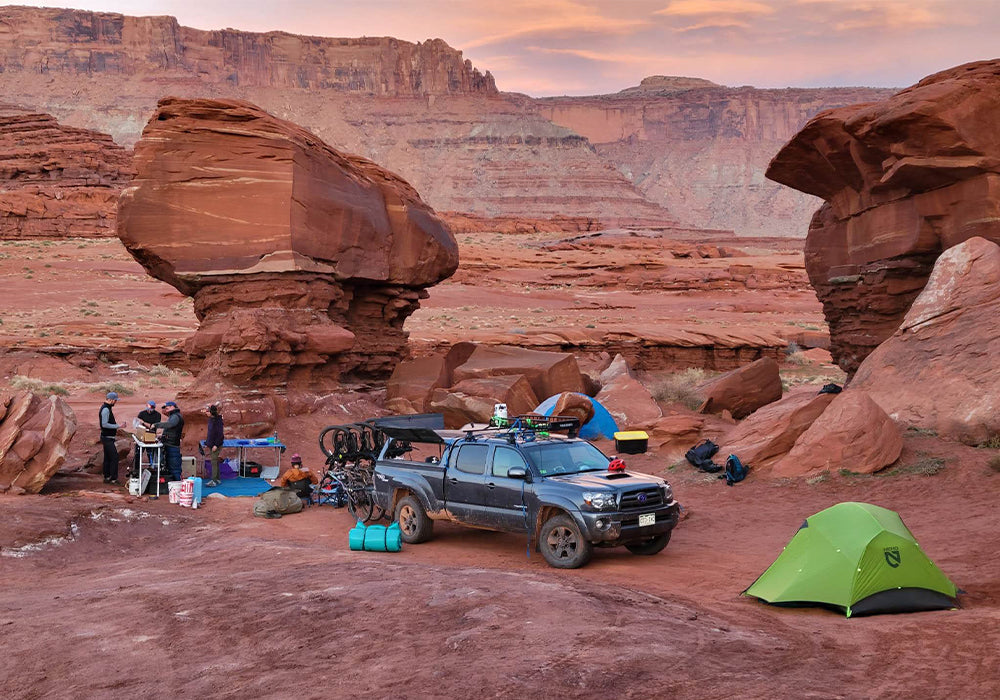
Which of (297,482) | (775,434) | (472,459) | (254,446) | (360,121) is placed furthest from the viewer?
(360,121)

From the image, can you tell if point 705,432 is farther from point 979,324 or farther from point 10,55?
point 10,55

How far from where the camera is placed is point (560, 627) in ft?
24.7

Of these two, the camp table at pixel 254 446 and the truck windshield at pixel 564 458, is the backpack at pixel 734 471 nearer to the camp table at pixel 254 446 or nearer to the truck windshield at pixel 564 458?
the truck windshield at pixel 564 458

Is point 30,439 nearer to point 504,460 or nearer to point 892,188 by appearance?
point 504,460

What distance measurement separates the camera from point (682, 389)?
28219mm

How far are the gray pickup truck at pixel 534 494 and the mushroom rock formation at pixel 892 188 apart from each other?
9.66 metres

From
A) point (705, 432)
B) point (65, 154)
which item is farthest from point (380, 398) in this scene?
point (65, 154)

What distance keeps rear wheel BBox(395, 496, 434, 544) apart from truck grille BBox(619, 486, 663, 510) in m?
3.30

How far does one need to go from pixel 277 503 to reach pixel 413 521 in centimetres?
315

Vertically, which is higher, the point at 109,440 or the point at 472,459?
the point at 472,459

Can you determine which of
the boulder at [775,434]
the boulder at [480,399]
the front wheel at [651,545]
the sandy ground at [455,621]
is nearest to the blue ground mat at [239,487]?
the sandy ground at [455,621]

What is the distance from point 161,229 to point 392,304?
22.5 feet

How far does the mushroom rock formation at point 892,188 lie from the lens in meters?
16.7

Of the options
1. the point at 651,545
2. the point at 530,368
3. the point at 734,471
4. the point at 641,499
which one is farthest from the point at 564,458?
the point at 530,368
